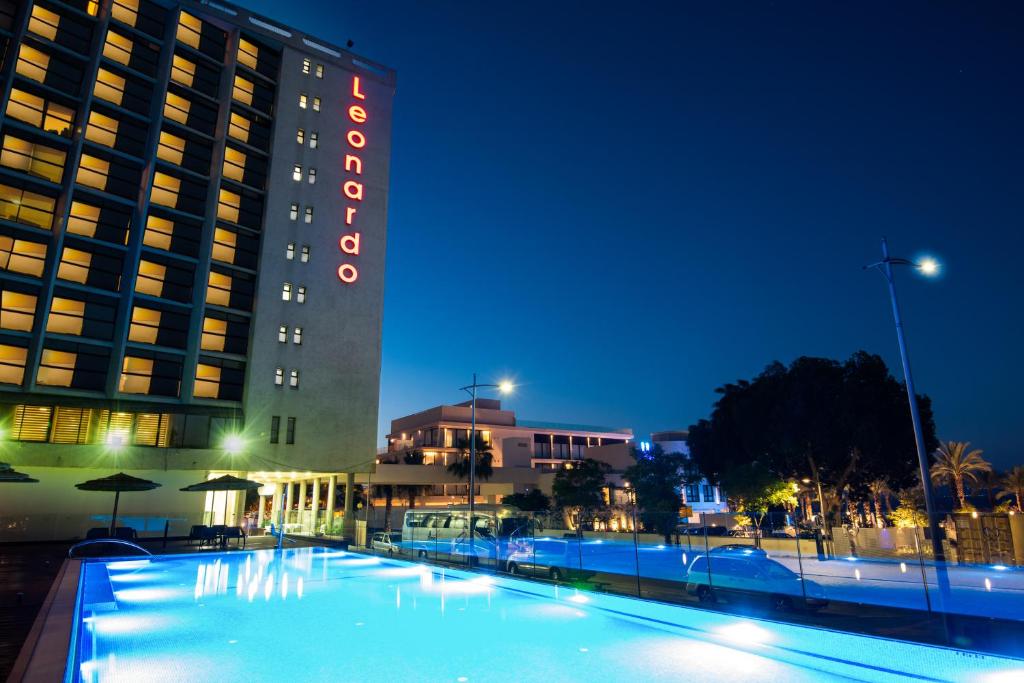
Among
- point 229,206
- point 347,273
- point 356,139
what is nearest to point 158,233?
point 229,206

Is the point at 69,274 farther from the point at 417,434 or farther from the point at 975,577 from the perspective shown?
the point at 417,434

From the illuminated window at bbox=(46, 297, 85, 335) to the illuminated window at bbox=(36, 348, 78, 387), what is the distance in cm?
121

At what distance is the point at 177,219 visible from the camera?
37.1 metres

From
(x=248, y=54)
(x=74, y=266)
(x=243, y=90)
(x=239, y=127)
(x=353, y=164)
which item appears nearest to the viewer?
(x=74, y=266)

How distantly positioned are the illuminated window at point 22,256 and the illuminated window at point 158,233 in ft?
17.0

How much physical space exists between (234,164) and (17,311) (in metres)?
15.7

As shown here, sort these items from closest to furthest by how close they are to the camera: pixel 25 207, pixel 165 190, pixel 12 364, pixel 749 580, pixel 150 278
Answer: pixel 749 580 → pixel 12 364 → pixel 25 207 → pixel 150 278 → pixel 165 190

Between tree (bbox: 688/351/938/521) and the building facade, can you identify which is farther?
the building facade

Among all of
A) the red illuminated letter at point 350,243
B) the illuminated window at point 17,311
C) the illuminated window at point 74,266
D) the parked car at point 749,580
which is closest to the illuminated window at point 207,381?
the illuminated window at point 74,266

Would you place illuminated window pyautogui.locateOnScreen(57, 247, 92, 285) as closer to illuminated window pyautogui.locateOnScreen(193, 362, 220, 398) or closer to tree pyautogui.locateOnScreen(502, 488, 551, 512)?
illuminated window pyautogui.locateOnScreen(193, 362, 220, 398)

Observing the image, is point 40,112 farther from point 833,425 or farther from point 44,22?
point 833,425

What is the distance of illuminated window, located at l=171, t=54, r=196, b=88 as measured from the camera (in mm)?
38562

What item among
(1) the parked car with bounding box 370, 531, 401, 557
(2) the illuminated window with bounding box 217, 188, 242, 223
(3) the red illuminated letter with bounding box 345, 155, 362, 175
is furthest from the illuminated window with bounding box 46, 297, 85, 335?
(1) the parked car with bounding box 370, 531, 401, 557

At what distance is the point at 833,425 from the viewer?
105ft
